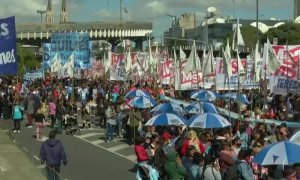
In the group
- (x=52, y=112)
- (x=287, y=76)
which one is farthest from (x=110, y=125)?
(x=287, y=76)

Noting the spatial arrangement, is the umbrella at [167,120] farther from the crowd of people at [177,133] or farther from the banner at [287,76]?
the banner at [287,76]

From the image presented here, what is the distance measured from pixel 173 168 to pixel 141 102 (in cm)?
1197

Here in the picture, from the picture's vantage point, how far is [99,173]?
17.8 meters

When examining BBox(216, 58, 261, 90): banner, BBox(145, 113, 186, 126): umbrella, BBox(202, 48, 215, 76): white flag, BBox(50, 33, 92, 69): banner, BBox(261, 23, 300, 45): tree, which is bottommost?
BBox(145, 113, 186, 126): umbrella

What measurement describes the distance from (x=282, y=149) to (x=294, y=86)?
436 inches

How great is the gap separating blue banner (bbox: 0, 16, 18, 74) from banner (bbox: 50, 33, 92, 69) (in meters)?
29.7

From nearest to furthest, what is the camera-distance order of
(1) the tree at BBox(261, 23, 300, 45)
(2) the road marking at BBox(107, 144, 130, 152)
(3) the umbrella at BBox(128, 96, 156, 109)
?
1. (2) the road marking at BBox(107, 144, 130, 152)
2. (3) the umbrella at BBox(128, 96, 156, 109)
3. (1) the tree at BBox(261, 23, 300, 45)

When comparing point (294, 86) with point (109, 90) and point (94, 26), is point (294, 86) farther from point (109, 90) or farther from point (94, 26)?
point (94, 26)

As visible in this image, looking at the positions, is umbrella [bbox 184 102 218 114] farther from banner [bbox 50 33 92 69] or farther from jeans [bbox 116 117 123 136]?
banner [bbox 50 33 92 69]

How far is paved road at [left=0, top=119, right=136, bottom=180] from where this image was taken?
1761cm

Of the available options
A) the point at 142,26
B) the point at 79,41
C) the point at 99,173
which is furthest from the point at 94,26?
the point at 99,173

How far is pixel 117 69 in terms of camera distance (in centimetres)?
3894

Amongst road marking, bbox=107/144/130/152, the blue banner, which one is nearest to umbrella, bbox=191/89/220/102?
road marking, bbox=107/144/130/152

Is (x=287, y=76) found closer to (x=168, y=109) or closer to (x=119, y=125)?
(x=168, y=109)
